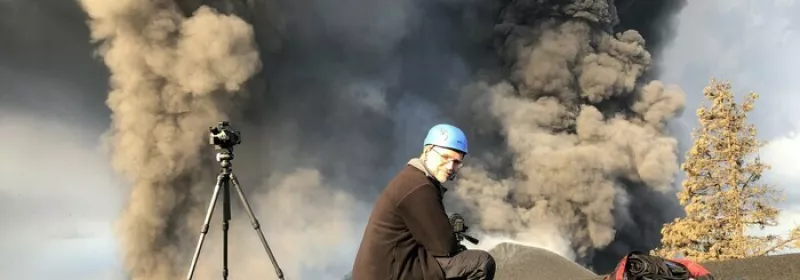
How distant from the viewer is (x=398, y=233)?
2344mm

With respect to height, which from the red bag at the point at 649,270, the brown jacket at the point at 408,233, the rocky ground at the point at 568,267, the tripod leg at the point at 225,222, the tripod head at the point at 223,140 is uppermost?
the rocky ground at the point at 568,267

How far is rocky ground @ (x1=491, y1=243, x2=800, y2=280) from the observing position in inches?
291

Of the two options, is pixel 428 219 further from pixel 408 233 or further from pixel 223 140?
pixel 223 140

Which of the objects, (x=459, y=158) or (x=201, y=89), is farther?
(x=201, y=89)

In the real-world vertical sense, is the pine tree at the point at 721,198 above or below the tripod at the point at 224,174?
above

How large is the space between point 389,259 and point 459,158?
1.34ft

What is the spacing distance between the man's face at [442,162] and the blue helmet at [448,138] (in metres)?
0.02

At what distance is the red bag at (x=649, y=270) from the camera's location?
157 inches

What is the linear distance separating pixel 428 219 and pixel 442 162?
0.69 ft

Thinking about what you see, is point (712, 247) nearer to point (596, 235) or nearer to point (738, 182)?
point (738, 182)

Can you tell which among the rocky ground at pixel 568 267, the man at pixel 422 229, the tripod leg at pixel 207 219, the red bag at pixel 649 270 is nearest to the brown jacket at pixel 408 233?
the man at pixel 422 229

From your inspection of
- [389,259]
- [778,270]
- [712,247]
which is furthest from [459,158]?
[712,247]

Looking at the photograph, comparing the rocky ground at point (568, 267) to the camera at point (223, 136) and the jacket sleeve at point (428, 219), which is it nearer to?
the camera at point (223, 136)

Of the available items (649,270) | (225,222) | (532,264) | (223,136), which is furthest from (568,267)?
(649,270)
